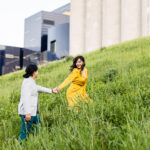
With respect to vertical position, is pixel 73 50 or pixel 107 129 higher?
pixel 73 50

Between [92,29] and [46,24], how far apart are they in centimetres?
11070

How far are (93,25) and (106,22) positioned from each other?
445 cm

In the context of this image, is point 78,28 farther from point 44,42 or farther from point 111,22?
point 44,42

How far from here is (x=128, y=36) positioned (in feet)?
109

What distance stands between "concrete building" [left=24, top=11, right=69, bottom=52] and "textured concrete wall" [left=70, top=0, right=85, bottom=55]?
92986mm

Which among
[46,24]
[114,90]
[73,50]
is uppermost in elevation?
[46,24]

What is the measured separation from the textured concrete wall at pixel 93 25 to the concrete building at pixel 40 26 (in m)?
97.0

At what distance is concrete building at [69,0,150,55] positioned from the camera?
32688mm

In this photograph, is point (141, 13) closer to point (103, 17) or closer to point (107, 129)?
point (103, 17)

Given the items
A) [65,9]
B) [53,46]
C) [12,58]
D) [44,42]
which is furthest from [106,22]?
[65,9]

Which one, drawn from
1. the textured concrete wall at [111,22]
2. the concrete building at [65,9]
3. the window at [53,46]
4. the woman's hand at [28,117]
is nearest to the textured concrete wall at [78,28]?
the textured concrete wall at [111,22]

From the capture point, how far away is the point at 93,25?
41.5m

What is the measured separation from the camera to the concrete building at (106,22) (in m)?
32.7

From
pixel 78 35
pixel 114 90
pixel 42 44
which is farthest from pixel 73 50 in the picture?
pixel 42 44
